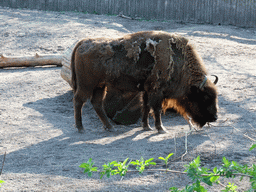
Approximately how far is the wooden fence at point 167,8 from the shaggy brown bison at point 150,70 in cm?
977

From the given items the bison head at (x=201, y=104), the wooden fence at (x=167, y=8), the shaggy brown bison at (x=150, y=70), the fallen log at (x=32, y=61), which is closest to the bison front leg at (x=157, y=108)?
the shaggy brown bison at (x=150, y=70)

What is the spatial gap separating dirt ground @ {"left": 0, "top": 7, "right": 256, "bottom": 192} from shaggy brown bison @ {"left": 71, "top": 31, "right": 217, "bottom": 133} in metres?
0.49

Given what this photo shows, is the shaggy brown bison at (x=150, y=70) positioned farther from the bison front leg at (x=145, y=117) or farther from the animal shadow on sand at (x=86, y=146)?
the animal shadow on sand at (x=86, y=146)

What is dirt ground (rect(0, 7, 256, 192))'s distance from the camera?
3.05 meters

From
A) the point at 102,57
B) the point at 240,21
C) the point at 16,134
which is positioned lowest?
the point at 16,134

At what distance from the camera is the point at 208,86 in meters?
4.59

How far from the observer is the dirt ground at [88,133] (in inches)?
120

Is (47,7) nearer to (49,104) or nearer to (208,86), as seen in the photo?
(49,104)

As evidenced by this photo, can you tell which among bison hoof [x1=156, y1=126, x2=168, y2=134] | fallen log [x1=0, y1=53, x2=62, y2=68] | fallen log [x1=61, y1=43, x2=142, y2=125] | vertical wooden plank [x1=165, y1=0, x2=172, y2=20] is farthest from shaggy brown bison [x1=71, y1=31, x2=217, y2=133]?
vertical wooden plank [x1=165, y1=0, x2=172, y2=20]

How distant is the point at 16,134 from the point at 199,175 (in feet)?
11.4

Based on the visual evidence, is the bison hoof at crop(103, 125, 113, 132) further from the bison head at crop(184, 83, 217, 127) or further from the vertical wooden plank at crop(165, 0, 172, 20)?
the vertical wooden plank at crop(165, 0, 172, 20)

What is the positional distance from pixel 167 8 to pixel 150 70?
1008 centimetres

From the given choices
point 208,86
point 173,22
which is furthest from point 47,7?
point 208,86

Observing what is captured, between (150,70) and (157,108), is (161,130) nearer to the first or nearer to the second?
(157,108)
